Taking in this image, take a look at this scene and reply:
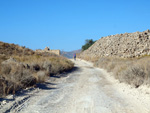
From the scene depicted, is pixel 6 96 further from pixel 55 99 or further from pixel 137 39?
pixel 137 39

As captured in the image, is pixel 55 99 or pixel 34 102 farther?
pixel 55 99

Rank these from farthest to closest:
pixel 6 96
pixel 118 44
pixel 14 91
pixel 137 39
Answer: pixel 118 44 → pixel 137 39 → pixel 14 91 → pixel 6 96

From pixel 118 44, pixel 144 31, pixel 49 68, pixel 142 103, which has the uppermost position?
pixel 144 31

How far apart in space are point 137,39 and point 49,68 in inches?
1364

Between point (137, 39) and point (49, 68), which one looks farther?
point (137, 39)

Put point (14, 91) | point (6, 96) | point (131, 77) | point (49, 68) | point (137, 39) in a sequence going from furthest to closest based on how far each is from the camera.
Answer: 1. point (137, 39)
2. point (49, 68)
3. point (131, 77)
4. point (14, 91)
5. point (6, 96)

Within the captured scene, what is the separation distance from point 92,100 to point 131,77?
4.57 m

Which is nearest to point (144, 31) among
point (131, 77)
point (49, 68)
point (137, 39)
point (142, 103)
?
point (137, 39)

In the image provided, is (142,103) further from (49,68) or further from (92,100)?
(49,68)

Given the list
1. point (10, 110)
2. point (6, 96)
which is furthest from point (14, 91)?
point (10, 110)

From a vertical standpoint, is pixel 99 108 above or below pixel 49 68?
below

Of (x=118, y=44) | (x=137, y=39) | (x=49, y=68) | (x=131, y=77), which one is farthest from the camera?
(x=118, y=44)

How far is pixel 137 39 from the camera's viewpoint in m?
48.1

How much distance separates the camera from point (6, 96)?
28.2 feet
